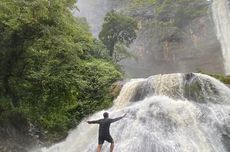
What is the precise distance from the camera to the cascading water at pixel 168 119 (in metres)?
12.7

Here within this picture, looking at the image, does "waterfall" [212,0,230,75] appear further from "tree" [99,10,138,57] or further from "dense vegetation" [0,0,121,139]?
"dense vegetation" [0,0,121,139]

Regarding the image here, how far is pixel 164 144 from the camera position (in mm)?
12469

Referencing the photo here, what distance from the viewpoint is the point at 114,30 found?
2877cm

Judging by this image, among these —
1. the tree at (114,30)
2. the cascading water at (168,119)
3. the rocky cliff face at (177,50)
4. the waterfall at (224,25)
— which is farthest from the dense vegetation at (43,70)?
the rocky cliff face at (177,50)

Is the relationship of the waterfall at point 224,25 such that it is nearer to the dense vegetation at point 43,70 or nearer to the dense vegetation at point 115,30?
the dense vegetation at point 115,30

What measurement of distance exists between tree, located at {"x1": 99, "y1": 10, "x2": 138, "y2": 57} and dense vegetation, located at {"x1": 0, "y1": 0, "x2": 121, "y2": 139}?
964 centimetres

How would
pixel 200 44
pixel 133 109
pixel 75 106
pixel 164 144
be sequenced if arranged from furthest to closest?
pixel 200 44
pixel 75 106
pixel 133 109
pixel 164 144

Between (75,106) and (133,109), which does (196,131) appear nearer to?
(133,109)

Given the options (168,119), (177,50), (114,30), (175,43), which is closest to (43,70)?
(168,119)

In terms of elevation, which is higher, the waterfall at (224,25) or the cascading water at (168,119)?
the waterfall at (224,25)

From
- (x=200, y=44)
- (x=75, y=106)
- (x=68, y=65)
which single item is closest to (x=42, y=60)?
(x=68, y=65)

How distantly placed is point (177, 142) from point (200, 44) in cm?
2378

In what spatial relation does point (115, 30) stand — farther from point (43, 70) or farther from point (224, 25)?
point (43, 70)

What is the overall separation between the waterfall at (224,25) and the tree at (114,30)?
8270mm
